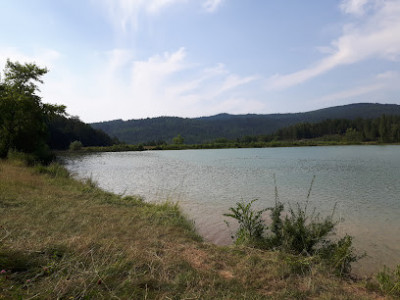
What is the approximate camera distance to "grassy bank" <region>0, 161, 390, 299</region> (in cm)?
333

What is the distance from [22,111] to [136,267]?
24.6 metres

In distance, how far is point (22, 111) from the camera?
900 inches

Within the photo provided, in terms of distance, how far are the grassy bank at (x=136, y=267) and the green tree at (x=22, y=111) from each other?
1975 centimetres

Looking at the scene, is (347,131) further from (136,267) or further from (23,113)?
(136,267)

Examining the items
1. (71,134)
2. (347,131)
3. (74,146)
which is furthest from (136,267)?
(347,131)

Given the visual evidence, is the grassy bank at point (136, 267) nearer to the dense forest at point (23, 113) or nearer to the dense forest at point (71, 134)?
the dense forest at point (23, 113)

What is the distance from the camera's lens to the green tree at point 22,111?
73.5ft

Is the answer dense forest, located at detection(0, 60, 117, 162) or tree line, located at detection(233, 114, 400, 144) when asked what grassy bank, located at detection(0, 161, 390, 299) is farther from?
tree line, located at detection(233, 114, 400, 144)

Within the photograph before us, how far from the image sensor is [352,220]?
9328 mm

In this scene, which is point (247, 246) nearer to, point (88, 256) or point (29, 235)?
point (88, 256)

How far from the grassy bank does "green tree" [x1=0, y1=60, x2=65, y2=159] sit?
778 inches

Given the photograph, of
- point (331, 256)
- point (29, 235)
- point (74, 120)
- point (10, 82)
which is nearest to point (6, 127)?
point (10, 82)

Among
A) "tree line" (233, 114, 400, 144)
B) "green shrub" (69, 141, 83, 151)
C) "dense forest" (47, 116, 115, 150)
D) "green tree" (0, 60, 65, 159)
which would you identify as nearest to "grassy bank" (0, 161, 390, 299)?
"green tree" (0, 60, 65, 159)

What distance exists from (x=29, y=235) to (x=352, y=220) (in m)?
10.1
